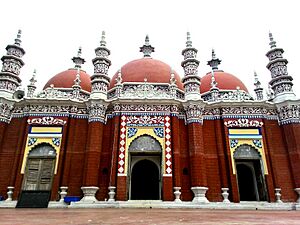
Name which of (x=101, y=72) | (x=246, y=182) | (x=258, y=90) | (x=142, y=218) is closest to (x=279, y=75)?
(x=258, y=90)

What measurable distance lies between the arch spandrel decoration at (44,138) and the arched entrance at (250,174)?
1053cm

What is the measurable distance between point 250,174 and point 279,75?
7053 mm

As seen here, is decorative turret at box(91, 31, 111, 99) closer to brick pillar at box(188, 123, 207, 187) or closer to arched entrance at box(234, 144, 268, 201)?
brick pillar at box(188, 123, 207, 187)

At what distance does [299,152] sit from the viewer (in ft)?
46.3

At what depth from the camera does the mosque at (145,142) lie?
530 inches

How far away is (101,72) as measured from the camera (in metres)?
16.2

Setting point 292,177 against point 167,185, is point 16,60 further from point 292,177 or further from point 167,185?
→ point 292,177

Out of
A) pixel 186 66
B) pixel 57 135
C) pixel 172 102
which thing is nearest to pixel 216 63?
pixel 186 66

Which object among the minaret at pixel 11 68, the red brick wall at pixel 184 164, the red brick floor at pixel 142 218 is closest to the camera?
the red brick floor at pixel 142 218

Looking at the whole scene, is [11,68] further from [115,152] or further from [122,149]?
[122,149]

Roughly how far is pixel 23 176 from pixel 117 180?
5368mm

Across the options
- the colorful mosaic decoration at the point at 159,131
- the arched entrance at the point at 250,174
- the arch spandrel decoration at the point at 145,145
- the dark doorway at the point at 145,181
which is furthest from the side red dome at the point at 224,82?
the dark doorway at the point at 145,181

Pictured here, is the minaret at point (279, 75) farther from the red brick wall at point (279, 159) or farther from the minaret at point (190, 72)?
the minaret at point (190, 72)

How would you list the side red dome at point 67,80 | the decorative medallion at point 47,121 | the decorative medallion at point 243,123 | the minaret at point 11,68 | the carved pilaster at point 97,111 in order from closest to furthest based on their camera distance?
1. the carved pilaster at point 97,111
2. the decorative medallion at point 47,121
3. the decorative medallion at point 243,123
4. the minaret at point 11,68
5. the side red dome at point 67,80
